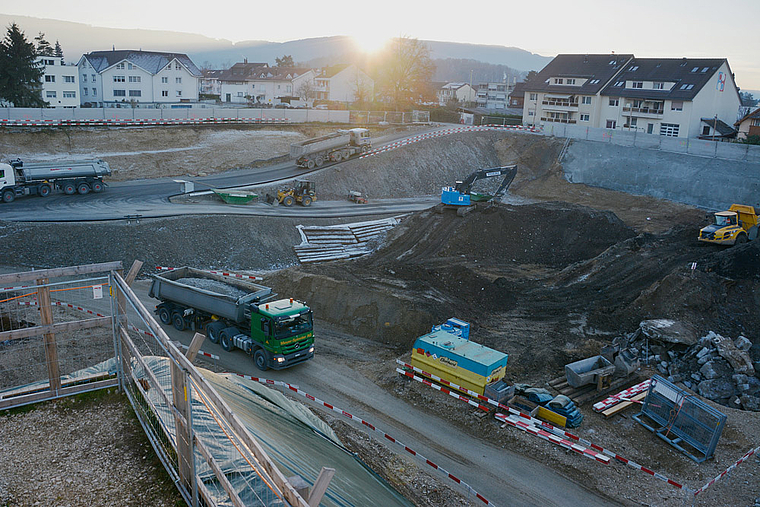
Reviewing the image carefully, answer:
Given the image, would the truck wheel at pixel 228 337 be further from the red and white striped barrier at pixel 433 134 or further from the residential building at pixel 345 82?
the residential building at pixel 345 82

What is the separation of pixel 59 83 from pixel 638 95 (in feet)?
212

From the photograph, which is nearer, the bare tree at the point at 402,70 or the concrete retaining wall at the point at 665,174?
the concrete retaining wall at the point at 665,174

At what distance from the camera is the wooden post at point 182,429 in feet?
22.5

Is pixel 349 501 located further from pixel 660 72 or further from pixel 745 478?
pixel 660 72

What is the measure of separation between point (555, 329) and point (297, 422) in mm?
13928

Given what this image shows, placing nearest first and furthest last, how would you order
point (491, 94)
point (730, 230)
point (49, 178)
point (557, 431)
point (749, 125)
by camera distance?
point (557, 431)
point (730, 230)
point (49, 178)
point (749, 125)
point (491, 94)

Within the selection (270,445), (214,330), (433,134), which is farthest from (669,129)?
(270,445)

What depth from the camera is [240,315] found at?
770 inches

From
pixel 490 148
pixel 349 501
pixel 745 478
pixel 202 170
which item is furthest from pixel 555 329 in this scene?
pixel 490 148

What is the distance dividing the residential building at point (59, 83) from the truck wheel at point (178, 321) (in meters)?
58.3

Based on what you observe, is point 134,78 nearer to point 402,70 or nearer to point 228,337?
point 402,70

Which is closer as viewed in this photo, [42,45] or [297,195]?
[297,195]

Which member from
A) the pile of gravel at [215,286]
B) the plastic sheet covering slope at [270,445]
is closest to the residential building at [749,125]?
the pile of gravel at [215,286]

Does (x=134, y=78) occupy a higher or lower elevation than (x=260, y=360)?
higher
